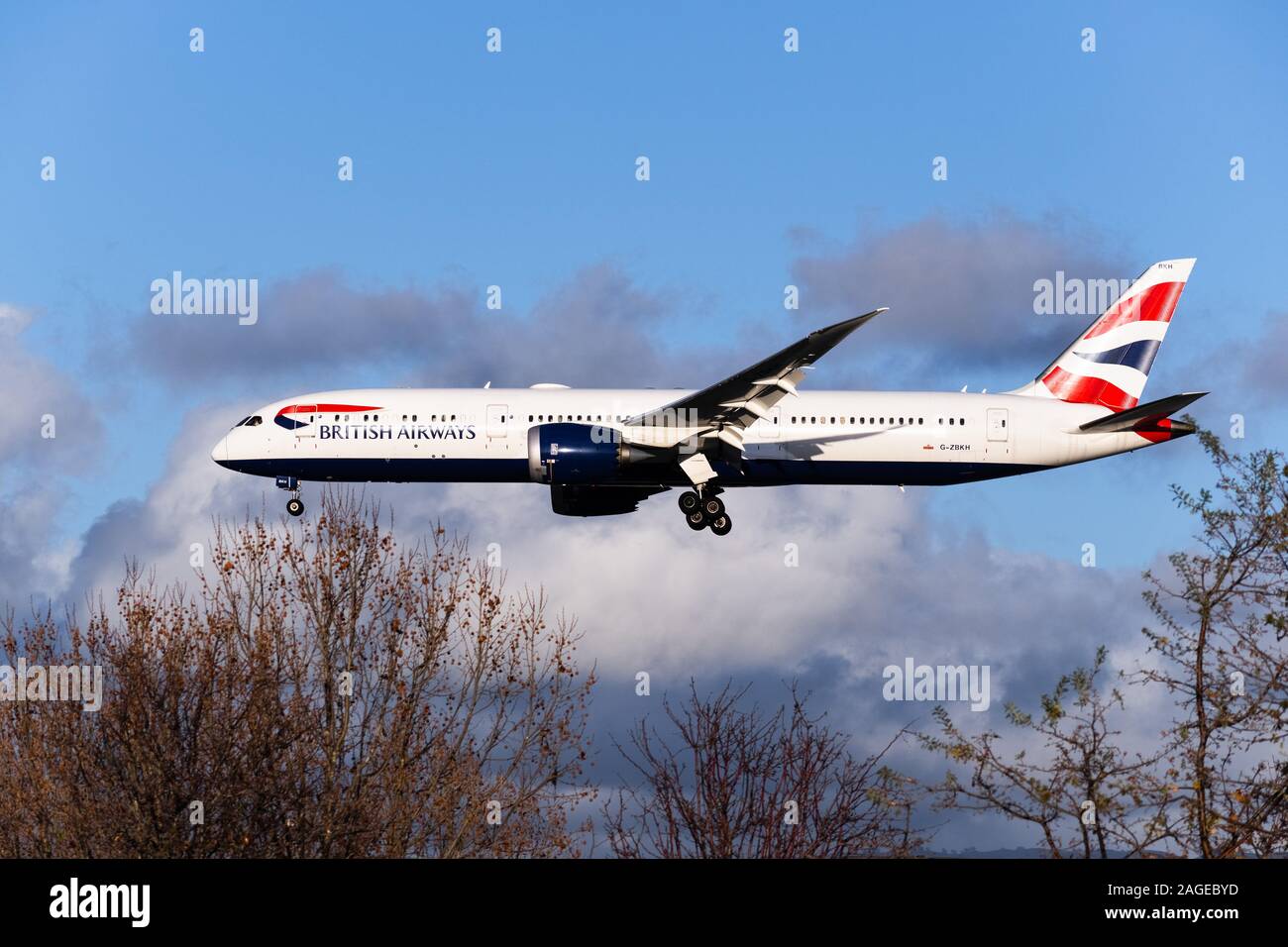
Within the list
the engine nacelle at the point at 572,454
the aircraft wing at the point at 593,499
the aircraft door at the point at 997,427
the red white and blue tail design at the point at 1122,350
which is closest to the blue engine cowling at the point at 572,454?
the engine nacelle at the point at 572,454

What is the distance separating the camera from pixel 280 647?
37.7 metres

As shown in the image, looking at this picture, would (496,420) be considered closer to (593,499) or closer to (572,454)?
(572,454)

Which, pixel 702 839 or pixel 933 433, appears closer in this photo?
pixel 702 839

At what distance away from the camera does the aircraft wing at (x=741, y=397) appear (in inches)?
1603

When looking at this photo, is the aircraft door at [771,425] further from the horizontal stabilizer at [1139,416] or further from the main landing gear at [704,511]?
the horizontal stabilizer at [1139,416]

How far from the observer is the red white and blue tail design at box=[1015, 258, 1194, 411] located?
Result: 5031cm

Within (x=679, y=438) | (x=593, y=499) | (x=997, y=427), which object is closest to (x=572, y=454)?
(x=679, y=438)

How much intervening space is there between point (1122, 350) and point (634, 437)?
18.9 m

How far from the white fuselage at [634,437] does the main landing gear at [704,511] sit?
2.52ft
